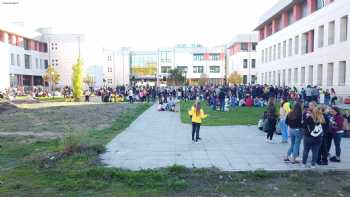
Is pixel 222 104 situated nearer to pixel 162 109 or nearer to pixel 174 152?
pixel 162 109

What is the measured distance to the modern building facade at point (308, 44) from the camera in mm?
28766

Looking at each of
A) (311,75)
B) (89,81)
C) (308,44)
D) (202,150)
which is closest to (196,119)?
(202,150)

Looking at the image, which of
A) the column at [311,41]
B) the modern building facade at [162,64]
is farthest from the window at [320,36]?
the modern building facade at [162,64]

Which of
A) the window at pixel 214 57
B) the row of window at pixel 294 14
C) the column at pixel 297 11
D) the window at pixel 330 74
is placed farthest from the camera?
the window at pixel 214 57

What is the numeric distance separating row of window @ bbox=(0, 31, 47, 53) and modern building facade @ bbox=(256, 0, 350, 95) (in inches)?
1691

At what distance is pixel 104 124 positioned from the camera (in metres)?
17.1

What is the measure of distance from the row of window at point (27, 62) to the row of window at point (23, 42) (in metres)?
2.10

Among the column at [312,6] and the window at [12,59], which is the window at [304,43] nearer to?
the column at [312,6]

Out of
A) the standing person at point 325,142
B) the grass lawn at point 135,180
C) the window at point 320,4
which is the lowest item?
the grass lawn at point 135,180

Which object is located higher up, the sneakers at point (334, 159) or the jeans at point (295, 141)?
the jeans at point (295, 141)

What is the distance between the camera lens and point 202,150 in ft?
34.3

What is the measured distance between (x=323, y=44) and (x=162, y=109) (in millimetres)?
18019

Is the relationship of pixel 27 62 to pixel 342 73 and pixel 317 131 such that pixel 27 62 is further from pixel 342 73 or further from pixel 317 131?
pixel 317 131

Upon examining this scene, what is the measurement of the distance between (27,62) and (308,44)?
173ft
